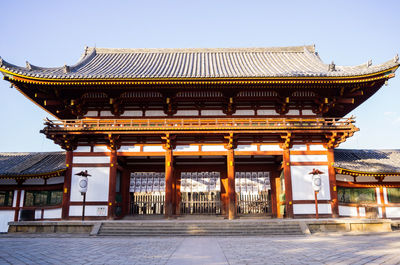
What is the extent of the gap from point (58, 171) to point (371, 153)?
70.8ft

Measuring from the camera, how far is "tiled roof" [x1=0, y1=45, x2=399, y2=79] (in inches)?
651

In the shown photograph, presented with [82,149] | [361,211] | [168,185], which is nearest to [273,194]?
[361,211]

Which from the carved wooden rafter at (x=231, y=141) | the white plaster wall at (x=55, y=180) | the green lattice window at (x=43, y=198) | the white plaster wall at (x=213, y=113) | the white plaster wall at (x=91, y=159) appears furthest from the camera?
the white plaster wall at (x=213, y=113)

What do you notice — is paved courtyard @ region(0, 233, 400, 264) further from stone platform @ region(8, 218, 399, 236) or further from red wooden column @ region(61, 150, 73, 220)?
red wooden column @ region(61, 150, 73, 220)

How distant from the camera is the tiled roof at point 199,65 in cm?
1655

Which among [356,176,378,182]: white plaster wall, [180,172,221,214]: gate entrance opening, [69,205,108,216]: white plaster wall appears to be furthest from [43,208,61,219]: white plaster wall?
[356,176,378,182]: white plaster wall

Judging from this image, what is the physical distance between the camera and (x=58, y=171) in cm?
1686

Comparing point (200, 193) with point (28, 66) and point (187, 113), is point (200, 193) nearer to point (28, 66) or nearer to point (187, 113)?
point (187, 113)

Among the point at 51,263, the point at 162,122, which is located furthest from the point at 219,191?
the point at 51,263

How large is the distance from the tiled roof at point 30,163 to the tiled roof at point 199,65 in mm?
5756

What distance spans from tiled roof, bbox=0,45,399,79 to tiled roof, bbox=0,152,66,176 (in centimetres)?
576

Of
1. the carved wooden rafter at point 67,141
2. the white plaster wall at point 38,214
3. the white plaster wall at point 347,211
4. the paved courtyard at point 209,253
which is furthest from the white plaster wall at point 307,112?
the white plaster wall at point 38,214

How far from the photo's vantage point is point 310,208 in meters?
17.0

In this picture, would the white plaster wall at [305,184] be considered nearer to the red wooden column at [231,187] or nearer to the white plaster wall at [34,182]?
the red wooden column at [231,187]
